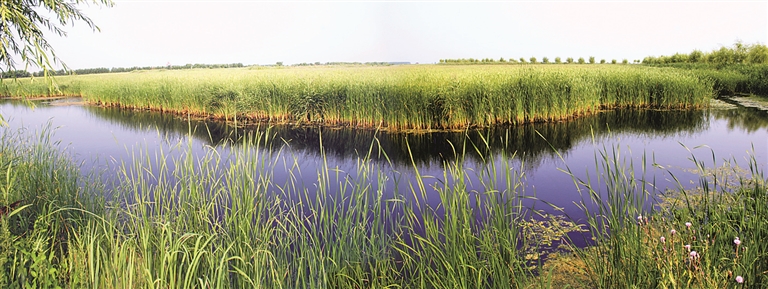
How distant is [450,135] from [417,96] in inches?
31.7

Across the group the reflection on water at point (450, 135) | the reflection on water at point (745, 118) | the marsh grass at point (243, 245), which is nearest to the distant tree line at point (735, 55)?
the reflection on water at point (745, 118)

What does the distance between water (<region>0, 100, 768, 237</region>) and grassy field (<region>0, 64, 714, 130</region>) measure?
0.90ft

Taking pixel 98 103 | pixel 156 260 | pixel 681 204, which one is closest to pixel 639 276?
pixel 156 260

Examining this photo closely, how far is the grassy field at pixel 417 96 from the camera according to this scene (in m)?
6.66

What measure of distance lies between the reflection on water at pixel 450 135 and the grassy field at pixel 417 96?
0.25m

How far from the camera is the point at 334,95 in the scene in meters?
7.54

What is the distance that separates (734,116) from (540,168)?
17.5 ft

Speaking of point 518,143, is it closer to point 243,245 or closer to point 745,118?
point 745,118

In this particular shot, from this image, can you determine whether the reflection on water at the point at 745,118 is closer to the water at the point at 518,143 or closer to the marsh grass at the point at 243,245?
the water at the point at 518,143

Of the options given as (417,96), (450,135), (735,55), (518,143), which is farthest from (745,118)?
(735,55)

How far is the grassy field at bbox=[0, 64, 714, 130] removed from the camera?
6660mm

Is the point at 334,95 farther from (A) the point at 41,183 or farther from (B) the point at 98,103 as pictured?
(B) the point at 98,103

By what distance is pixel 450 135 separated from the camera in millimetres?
6762

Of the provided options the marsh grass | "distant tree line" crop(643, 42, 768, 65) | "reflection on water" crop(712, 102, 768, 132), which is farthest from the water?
"distant tree line" crop(643, 42, 768, 65)
